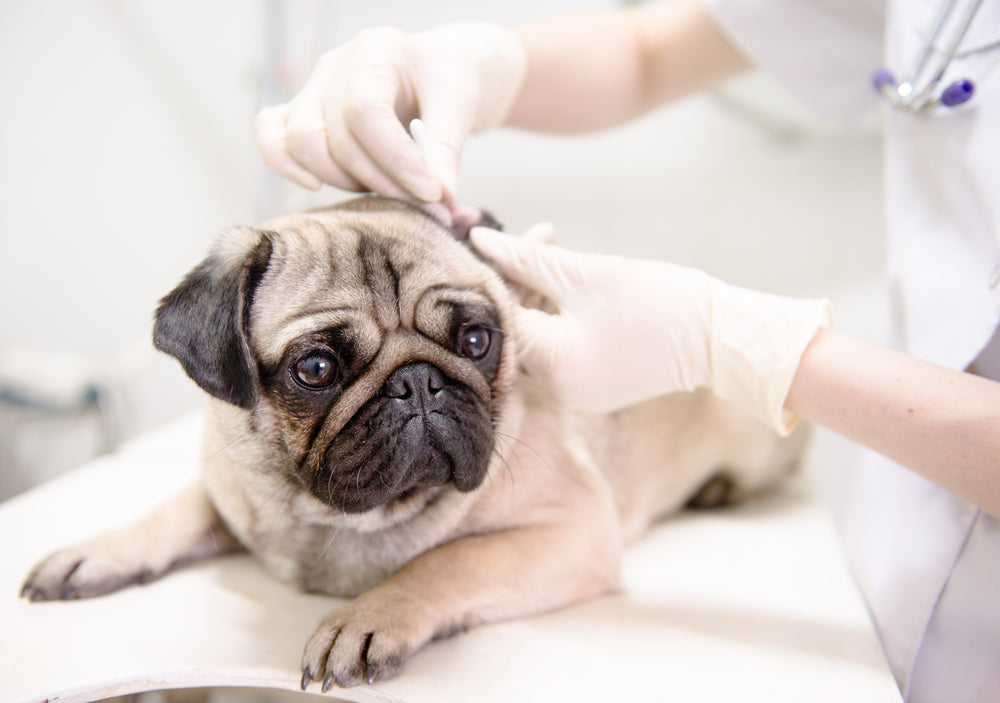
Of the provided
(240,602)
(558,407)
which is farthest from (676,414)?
(240,602)

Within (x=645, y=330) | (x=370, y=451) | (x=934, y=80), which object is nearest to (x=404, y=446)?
(x=370, y=451)

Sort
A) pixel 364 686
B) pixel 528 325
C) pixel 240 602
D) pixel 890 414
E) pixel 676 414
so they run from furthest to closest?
pixel 676 414, pixel 528 325, pixel 240 602, pixel 890 414, pixel 364 686

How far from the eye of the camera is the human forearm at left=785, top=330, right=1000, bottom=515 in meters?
0.93

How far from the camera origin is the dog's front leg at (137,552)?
108 centimetres

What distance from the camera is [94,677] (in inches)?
34.6

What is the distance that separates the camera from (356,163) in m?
1.17

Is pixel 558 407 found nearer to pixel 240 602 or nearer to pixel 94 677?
pixel 240 602

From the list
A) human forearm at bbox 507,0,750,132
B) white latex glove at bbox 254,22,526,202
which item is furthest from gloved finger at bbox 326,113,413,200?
human forearm at bbox 507,0,750,132

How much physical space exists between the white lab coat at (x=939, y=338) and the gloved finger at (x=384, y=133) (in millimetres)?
940

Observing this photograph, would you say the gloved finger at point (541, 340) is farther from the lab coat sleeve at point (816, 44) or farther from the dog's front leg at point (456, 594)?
the lab coat sleeve at point (816, 44)

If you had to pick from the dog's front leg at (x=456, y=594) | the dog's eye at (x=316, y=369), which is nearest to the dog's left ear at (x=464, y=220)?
the dog's eye at (x=316, y=369)

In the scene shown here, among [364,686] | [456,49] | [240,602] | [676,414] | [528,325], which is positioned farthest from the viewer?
[676,414]

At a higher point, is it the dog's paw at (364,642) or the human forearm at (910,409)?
the dog's paw at (364,642)

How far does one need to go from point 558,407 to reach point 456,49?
77 centimetres
